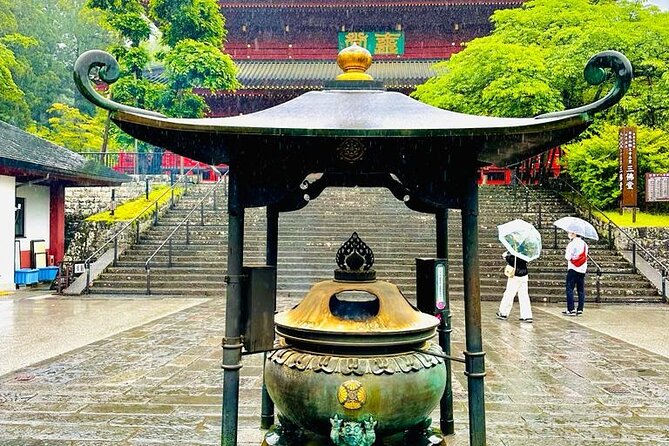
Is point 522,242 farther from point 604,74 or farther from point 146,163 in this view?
point 146,163

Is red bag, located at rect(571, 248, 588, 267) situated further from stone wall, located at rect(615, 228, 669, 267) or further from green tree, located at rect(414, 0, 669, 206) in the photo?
green tree, located at rect(414, 0, 669, 206)

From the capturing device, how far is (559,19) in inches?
733

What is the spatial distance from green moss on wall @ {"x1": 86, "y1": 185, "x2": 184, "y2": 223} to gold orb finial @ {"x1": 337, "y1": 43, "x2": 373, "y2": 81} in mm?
14294

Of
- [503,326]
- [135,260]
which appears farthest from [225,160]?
[135,260]

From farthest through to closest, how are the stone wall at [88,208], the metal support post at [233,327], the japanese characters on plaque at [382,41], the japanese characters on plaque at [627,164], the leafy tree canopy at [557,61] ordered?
the japanese characters on plaque at [382,41], the stone wall at [88,208], the leafy tree canopy at [557,61], the japanese characters on plaque at [627,164], the metal support post at [233,327]

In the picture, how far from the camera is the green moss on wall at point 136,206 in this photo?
17562mm

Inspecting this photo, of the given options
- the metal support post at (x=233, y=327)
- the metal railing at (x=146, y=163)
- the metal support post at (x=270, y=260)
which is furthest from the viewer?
the metal railing at (x=146, y=163)

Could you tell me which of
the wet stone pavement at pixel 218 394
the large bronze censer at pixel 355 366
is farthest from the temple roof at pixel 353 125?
the wet stone pavement at pixel 218 394

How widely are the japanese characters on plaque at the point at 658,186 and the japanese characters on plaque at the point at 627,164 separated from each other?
0.62m

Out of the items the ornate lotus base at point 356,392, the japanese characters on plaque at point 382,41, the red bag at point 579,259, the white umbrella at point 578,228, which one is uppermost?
the japanese characters on plaque at point 382,41

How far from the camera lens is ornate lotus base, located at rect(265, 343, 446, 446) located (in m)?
3.45

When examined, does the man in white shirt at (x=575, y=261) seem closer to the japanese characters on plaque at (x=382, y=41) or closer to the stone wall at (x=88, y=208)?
the stone wall at (x=88, y=208)

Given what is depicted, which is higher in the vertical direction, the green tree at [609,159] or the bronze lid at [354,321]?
the green tree at [609,159]

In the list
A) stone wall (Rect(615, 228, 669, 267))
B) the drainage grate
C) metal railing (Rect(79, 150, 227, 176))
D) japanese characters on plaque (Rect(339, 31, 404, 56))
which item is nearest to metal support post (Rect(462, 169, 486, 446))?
the drainage grate
